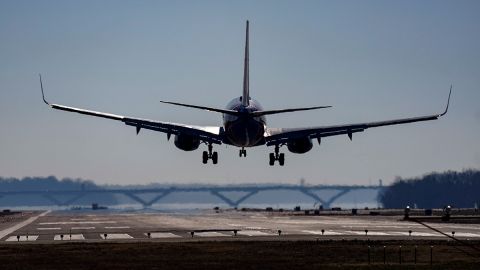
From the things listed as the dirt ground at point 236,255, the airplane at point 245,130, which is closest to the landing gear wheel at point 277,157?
the airplane at point 245,130

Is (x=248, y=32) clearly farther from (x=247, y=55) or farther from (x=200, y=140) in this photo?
(x=200, y=140)

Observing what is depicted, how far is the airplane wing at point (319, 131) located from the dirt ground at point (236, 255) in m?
15.6

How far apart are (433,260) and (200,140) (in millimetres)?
39368

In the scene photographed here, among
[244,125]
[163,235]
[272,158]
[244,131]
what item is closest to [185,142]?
[244,131]

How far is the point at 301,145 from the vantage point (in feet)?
339

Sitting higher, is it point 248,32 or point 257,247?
point 248,32

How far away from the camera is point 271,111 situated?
88.4 metres

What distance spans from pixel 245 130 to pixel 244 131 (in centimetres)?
24

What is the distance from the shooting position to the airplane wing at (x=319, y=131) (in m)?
101

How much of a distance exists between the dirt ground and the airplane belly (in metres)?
11.2

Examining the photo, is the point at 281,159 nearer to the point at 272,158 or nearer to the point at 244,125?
the point at 272,158

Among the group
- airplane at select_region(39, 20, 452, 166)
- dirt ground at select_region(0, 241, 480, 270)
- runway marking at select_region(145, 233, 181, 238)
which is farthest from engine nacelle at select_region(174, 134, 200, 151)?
dirt ground at select_region(0, 241, 480, 270)

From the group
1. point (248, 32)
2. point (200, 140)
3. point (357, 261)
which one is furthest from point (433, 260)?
point (248, 32)

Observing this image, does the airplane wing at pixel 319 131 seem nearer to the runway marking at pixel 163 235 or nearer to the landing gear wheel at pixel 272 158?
the landing gear wheel at pixel 272 158
